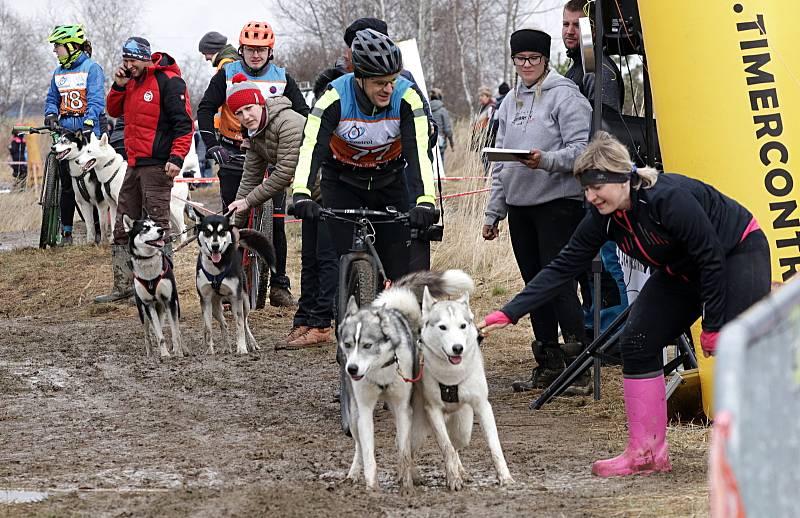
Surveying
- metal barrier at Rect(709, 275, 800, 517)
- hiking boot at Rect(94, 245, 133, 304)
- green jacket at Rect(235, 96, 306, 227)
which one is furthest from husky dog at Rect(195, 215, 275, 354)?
metal barrier at Rect(709, 275, 800, 517)

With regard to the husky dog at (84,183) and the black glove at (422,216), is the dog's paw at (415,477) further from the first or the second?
the husky dog at (84,183)

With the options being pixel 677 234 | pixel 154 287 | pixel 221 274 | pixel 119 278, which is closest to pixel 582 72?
pixel 677 234

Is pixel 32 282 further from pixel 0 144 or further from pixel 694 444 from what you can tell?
pixel 0 144

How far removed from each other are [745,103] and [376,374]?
2.65 meters

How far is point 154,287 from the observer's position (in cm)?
924

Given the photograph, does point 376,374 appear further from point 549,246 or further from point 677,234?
point 549,246

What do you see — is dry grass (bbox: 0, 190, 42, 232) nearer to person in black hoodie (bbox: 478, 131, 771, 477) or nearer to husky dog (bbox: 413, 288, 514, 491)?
husky dog (bbox: 413, 288, 514, 491)

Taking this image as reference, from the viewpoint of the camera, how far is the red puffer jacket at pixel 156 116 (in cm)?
1023

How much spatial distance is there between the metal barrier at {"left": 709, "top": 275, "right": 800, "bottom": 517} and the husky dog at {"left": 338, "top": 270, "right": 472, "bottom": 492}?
256 cm

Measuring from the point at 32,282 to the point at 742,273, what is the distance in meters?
9.98

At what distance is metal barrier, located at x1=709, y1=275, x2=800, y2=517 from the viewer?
2176 mm

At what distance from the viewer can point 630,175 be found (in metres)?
4.86

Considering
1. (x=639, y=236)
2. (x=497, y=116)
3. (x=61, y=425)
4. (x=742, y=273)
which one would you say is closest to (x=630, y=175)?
(x=639, y=236)

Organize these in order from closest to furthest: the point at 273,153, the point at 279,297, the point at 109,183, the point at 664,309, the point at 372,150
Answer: the point at 664,309 < the point at 372,150 < the point at 273,153 < the point at 279,297 < the point at 109,183
